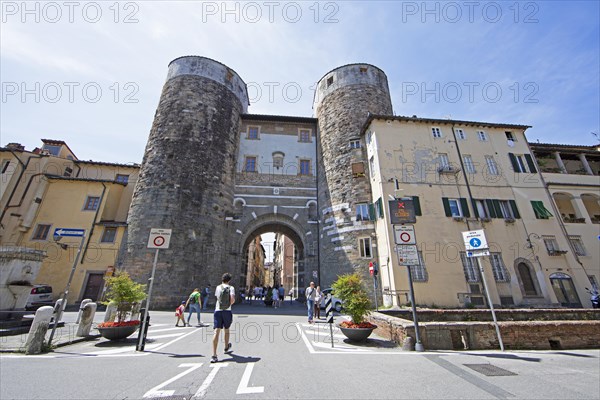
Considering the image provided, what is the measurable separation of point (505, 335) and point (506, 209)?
1345cm

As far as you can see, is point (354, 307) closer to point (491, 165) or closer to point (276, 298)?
point (276, 298)

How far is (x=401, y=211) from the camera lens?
825cm

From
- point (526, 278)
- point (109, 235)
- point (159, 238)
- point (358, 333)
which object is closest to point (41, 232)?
point (109, 235)

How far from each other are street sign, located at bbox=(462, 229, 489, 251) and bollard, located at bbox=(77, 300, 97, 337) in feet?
38.5

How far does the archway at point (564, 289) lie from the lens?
1511 cm

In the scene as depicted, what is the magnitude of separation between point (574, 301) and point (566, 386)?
1684 centimetres

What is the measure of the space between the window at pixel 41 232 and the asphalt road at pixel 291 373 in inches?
675

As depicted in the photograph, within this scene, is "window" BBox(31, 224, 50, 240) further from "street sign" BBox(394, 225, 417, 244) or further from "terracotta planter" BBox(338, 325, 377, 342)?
"street sign" BBox(394, 225, 417, 244)

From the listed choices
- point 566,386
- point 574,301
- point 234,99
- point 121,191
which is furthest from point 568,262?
point 121,191

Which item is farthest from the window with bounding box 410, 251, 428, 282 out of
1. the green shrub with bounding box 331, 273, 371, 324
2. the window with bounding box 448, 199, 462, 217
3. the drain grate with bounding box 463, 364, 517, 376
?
the drain grate with bounding box 463, 364, 517, 376

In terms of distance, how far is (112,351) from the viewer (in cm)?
608

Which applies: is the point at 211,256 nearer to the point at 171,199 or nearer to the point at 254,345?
the point at 171,199

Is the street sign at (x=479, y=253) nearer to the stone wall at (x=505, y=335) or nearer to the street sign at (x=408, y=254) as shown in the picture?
the street sign at (x=408, y=254)

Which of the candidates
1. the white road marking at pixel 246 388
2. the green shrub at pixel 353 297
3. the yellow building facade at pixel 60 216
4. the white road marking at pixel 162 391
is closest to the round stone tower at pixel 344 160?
the green shrub at pixel 353 297
